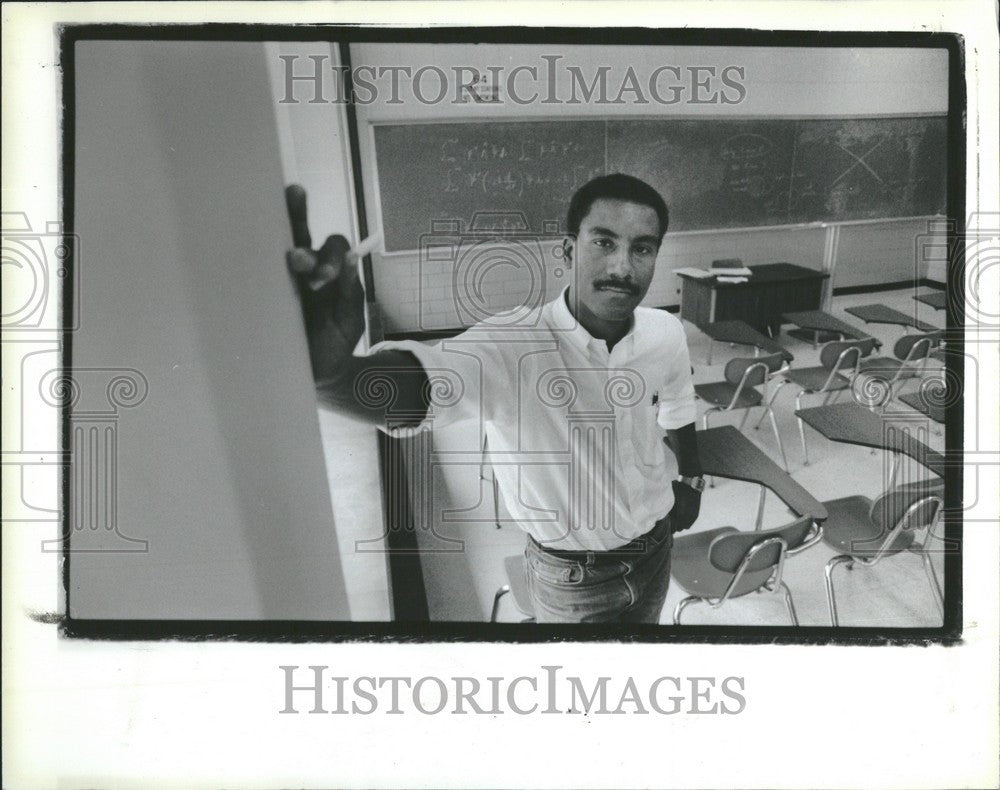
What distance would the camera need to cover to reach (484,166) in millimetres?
1655

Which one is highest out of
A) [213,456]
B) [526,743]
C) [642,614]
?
[213,456]

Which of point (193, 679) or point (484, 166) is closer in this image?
point (484, 166)

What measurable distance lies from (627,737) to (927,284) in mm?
1273

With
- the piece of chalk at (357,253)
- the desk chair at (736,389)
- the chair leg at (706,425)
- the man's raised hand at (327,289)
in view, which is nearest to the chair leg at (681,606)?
the chair leg at (706,425)

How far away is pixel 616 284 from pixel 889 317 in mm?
648

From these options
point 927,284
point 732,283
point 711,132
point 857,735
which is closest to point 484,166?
point 711,132

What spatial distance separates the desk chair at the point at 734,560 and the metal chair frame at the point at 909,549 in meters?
0.08

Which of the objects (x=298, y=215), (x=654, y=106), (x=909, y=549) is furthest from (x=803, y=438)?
(x=298, y=215)

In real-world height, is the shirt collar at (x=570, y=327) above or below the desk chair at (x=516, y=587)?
above

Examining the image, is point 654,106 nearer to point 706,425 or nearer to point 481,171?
point 481,171

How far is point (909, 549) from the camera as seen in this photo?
5.79 ft

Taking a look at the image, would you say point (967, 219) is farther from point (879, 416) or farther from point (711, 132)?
point (711, 132)

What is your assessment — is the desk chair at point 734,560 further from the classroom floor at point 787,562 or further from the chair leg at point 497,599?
the chair leg at point 497,599

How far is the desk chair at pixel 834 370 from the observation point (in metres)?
1.76
